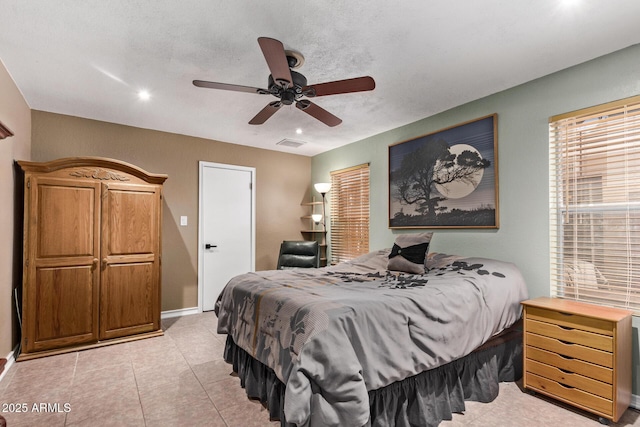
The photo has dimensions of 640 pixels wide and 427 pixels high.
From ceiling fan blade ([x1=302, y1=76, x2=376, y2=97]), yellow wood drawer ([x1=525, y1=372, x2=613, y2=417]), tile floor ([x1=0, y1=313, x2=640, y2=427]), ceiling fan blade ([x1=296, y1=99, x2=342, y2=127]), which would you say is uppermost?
ceiling fan blade ([x1=302, y1=76, x2=376, y2=97])

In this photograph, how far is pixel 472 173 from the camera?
3.27 m

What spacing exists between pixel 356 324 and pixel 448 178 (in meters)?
2.29

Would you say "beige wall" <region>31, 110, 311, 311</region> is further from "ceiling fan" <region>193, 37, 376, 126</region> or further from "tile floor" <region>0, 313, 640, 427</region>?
"ceiling fan" <region>193, 37, 376, 126</region>

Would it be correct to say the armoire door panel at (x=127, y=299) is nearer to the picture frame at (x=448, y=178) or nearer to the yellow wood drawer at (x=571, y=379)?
the picture frame at (x=448, y=178)

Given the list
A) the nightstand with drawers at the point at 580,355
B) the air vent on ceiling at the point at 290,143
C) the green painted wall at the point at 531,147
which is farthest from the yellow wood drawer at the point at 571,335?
the air vent on ceiling at the point at 290,143

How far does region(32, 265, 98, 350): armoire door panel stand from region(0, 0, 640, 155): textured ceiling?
174 cm

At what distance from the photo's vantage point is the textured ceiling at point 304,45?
194 cm

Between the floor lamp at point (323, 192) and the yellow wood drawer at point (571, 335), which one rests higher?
the floor lamp at point (323, 192)

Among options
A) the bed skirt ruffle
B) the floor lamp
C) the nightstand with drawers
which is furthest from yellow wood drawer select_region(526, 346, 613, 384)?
the floor lamp

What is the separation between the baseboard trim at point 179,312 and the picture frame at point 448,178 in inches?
114

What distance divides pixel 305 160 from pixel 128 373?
3977 mm

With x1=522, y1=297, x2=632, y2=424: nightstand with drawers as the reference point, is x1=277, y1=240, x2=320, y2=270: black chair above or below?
above

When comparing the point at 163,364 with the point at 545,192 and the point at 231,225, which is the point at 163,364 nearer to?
the point at 231,225

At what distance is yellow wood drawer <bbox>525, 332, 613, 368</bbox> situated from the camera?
205cm
